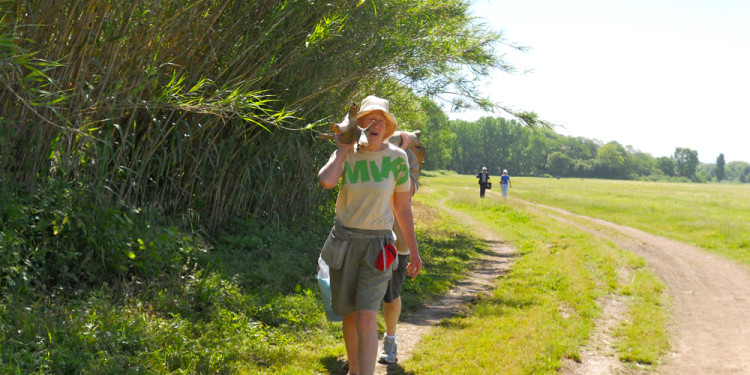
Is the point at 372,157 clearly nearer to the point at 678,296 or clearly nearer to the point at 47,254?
the point at 47,254

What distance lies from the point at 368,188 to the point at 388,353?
159cm

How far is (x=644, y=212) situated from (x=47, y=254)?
2266cm

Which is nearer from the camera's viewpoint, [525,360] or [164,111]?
[525,360]

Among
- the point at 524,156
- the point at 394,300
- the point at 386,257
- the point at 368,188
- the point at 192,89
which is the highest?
the point at 524,156

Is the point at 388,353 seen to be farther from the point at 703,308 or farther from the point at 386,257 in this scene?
the point at 703,308

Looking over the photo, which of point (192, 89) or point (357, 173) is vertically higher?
point (192, 89)

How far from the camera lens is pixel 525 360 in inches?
193

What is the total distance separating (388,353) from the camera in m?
4.74

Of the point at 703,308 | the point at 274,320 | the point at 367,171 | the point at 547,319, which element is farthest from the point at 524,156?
the point at 367,171

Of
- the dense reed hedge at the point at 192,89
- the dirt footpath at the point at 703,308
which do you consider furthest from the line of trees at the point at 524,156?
the dense reed hedge at the point at 192,89

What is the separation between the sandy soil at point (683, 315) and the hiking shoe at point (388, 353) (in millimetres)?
59

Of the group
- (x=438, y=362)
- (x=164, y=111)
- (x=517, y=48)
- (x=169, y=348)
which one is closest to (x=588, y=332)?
(x=438, y=362)

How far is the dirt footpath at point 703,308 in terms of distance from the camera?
17.5 feet

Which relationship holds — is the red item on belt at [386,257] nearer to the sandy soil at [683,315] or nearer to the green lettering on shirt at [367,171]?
the green lettering on shirt at [367,171]
